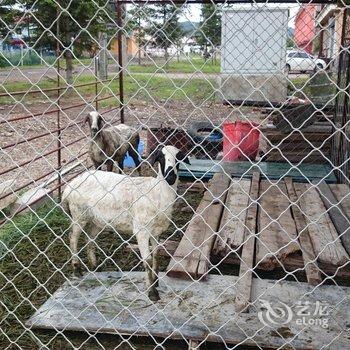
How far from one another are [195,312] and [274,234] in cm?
123

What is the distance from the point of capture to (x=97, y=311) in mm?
3018

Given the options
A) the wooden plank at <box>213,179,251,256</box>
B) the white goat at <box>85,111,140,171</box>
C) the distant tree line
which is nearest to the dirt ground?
the white goat at <box>85,111,140,171</box>

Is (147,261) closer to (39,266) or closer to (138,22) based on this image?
(39,266)

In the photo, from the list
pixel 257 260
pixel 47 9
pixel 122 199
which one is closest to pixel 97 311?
pixel 122 199

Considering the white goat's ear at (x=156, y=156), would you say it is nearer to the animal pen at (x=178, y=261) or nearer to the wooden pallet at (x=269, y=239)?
the animal pen at (x=178, y=261)

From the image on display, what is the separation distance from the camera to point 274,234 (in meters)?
3.95

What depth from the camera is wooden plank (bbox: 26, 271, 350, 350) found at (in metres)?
2.72

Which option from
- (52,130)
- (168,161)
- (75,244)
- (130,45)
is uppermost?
(130,45)

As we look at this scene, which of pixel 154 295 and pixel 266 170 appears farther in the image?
pixel 266 170

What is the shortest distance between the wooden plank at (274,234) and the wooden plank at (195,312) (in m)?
0.21

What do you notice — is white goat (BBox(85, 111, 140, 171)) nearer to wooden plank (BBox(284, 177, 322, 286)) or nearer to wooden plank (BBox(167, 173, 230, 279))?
wooden plank (BBox(167, 173, 230, 279))

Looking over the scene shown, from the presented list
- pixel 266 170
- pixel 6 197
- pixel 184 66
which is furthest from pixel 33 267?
pixel 184 66

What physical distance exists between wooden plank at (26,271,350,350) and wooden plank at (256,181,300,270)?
0.21 metres

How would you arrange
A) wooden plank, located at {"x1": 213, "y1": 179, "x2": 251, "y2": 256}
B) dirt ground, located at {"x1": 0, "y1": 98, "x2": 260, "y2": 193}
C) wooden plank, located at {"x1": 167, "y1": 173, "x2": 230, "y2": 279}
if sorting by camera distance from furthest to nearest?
dirt ground, located at {"x1": 0, "y1": 98, "x2": 260, "y2": 193} < wooden plank, located at {"x1": 213, "y1": 179, "x2": 251, "y2": 256} < wooden plank, located at {"x1": 167, "y1": 173, "x2": 230, "y2": 279}
